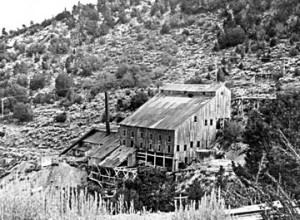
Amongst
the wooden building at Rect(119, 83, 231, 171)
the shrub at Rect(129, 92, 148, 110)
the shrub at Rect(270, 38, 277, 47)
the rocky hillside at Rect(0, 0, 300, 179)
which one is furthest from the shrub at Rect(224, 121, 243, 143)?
the shrub at Rect(270, 38, 277, 47)

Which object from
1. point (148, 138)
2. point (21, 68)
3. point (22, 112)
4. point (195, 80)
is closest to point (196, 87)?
point (148, 138)

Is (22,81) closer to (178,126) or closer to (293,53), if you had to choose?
(293,53)

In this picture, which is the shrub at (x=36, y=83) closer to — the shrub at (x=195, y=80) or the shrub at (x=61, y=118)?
the shrub at (x=61, y=118)

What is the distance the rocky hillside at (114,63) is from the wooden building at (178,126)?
542 cm

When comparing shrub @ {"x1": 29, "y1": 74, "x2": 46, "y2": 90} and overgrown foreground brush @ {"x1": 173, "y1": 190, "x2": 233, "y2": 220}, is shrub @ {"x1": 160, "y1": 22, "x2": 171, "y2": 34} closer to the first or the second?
shrub @ {"x1": 29, "y1": 74, "x2": 46, "y2": 90}

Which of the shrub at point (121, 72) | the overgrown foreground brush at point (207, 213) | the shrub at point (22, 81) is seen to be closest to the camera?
the overgrown foreground brush at point (207, 213)

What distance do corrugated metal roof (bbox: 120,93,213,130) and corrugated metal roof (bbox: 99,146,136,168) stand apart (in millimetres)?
1894

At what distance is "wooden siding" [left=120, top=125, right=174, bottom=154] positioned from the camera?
1742 inches

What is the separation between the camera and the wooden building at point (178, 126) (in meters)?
44.2

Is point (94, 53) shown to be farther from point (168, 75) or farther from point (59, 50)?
point (168, 75)

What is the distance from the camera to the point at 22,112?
64.6 m

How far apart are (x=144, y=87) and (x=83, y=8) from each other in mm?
36844

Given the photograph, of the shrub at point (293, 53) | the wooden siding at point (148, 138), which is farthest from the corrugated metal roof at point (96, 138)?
the shrub at point (293, 53)

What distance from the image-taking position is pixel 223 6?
254ft
